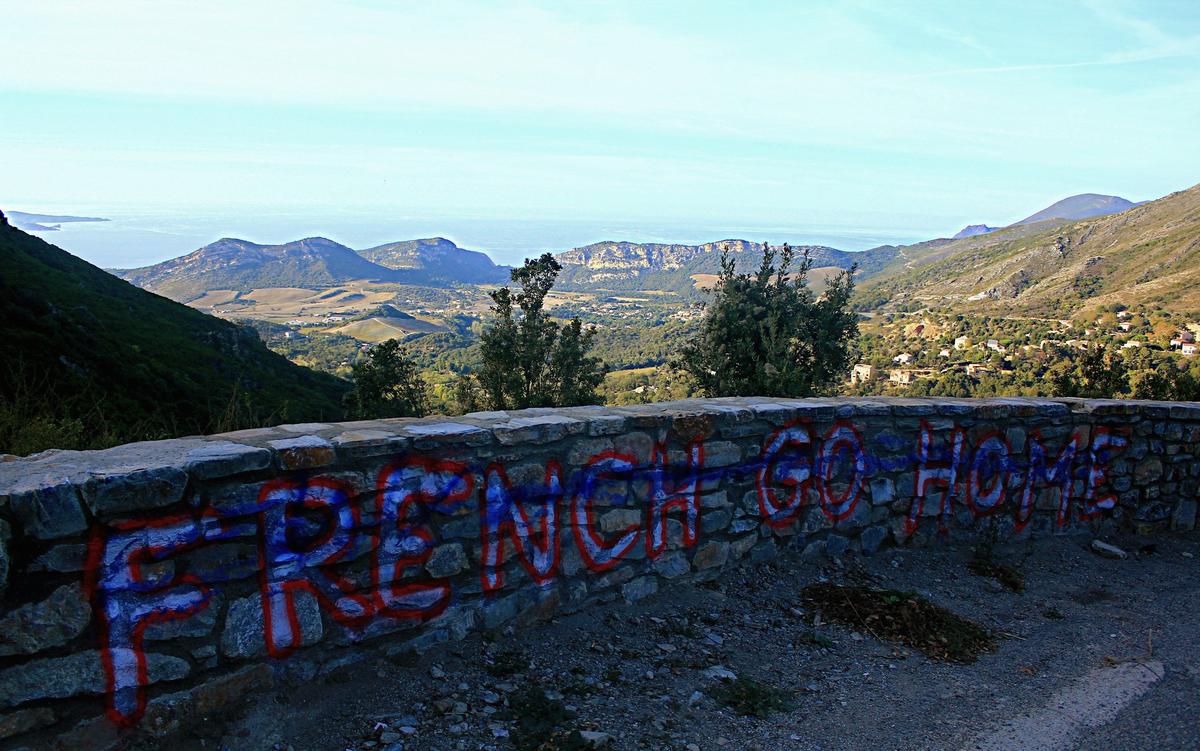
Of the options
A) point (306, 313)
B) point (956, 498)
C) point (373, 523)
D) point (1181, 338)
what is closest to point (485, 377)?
point (956, 498)

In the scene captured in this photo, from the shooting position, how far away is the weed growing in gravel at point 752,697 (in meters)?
3.11

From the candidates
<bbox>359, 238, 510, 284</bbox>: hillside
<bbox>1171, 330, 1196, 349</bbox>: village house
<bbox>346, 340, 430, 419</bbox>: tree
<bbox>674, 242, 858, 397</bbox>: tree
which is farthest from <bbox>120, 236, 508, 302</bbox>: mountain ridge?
<bbox>1171, 330, 1196, 349</bbox>: village house

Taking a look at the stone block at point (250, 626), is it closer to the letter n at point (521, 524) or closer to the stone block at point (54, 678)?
the stone block at point (54, 678)

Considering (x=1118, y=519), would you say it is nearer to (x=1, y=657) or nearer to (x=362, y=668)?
(x=362, y=668)

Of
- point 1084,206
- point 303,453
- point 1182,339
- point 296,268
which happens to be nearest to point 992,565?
point 303,453

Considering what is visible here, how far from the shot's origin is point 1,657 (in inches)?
85.8

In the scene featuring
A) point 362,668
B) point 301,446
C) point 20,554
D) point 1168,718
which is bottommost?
point 1168,718

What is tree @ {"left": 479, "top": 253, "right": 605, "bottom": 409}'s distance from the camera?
46.7 ft

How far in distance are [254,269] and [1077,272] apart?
129640 mm

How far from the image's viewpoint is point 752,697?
126 inches

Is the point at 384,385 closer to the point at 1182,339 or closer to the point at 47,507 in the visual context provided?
the point at 47,507

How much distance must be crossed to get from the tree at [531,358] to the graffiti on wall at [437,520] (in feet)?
30.4

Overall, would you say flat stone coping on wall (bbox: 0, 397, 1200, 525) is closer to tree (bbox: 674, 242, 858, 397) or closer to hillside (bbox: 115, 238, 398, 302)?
tree (bbox: 674, 242, 858, 397)

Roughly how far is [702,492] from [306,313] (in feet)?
322
